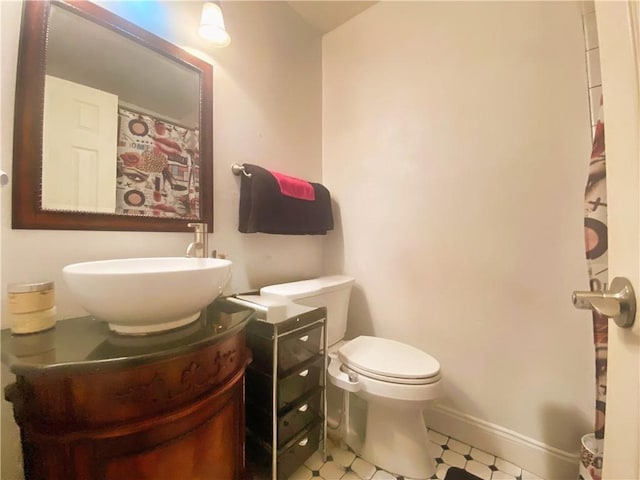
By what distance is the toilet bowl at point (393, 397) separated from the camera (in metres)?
1.08

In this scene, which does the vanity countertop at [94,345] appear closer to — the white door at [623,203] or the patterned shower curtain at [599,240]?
the white door at [623,203]

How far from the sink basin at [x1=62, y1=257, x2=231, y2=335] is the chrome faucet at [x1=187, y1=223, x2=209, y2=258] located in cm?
37

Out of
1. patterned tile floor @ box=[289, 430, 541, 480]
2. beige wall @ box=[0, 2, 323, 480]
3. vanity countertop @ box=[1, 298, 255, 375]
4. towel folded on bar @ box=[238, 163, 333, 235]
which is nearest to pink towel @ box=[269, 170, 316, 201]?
towel folded on bar @ box=[238, 163, 333, 235]

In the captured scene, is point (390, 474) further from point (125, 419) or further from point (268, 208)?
point (268, 208)

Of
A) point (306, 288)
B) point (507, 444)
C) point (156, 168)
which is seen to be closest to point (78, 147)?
point (156, 168)

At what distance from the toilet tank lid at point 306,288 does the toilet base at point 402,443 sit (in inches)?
20.1

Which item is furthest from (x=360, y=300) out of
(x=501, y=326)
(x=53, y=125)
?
(x=53, y=125)

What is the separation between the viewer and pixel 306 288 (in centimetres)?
132

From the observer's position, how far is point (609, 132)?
41 centimetres

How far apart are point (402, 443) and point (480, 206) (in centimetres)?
112

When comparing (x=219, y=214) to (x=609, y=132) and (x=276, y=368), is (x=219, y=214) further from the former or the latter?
(x=609, y=132)

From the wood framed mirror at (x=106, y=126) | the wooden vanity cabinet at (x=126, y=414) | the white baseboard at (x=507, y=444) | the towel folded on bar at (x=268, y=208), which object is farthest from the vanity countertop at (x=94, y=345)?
the white baseboard at (x=507, y=444)

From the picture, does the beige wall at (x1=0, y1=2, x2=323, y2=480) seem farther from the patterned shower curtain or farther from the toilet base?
the patterned shower curtain

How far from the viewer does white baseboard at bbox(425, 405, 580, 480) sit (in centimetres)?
115
